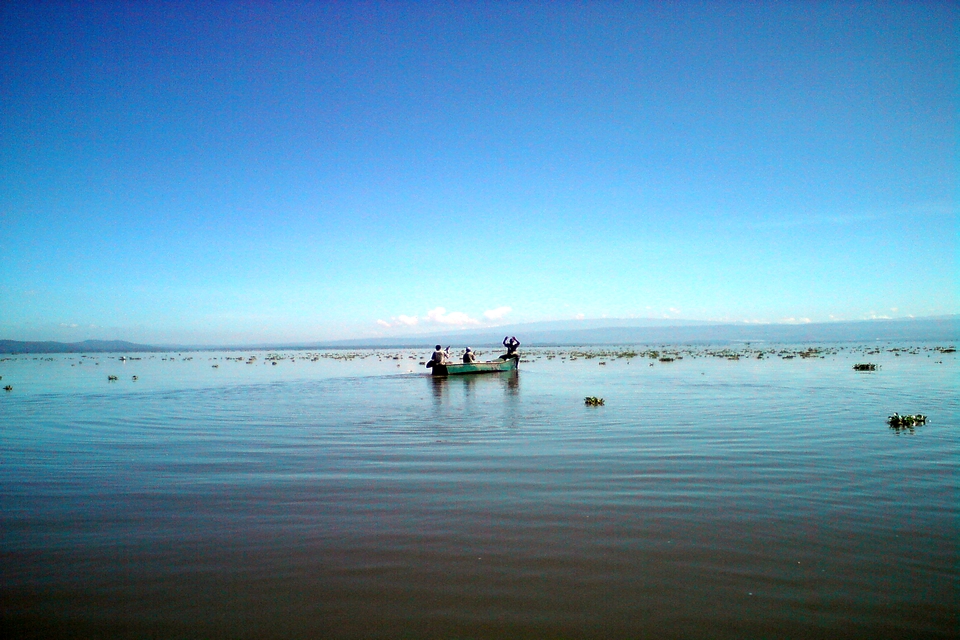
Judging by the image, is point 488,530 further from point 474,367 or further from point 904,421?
point 474,367

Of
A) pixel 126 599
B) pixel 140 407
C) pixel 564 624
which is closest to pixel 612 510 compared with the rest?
pixel 564 624

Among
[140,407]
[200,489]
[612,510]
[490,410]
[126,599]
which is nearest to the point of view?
[126,599]

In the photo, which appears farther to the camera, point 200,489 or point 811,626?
point 200,489

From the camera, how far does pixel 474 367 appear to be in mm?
39188

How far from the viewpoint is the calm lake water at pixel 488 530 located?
17.6ft

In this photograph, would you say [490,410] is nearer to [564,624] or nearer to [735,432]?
[735,432]

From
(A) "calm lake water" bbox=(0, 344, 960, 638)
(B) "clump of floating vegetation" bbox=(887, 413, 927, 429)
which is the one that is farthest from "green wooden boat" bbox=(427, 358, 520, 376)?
(B) "clump of floating vegetation" bbox=(887, 413, 927, 429)

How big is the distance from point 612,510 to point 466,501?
217cm

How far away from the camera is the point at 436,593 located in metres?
5.80

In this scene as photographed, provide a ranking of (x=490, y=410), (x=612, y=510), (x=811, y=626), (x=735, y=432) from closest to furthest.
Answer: (x=811, y=626), (x=612, y=510), (x=735, y=432), (x=490, y=410)

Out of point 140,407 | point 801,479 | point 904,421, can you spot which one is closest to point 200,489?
point 801,479

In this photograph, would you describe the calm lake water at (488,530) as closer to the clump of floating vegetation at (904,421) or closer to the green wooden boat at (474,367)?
the clump of floating vegetation at (904,421)

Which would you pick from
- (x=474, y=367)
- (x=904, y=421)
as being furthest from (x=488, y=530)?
(x=474, y=367)

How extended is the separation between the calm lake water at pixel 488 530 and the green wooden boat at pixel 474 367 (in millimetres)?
20605
